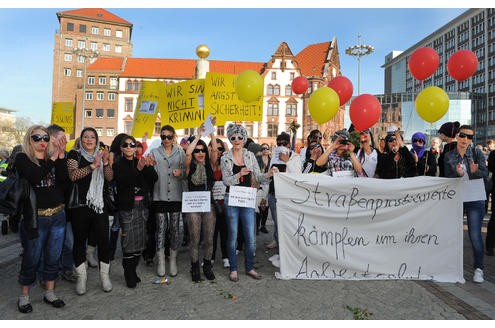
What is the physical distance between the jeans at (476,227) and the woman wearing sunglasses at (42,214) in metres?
5.11

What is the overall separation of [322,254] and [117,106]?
57.8 meters

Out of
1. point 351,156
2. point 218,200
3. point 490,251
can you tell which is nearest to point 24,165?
point 218,200

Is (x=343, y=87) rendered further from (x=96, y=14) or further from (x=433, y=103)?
(x=96, y=14)

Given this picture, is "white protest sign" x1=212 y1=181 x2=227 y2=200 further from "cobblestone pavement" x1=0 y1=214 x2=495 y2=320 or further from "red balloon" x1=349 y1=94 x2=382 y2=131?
"red balloon" x1=349 y1=94 x2=382 y2=131

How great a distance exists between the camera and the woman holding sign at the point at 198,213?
494cm

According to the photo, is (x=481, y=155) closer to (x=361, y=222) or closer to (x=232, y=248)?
(x=361, y=222)

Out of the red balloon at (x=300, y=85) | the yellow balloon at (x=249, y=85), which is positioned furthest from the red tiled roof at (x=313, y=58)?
the yellow balloon at (x=249, y=85)

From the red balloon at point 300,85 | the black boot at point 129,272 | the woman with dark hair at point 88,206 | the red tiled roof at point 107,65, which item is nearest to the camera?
the woman with dark hair at point 88,206

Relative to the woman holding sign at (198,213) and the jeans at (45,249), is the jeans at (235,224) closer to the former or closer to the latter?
the woman holding sign at (198,213)

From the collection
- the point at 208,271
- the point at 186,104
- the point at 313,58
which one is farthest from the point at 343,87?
the point at 313,58

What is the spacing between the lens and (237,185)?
4953 millimetres

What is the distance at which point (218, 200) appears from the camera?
200 inches

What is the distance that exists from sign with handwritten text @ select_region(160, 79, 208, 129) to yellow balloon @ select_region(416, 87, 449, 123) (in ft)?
12.9

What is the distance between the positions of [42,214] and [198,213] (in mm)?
1844
